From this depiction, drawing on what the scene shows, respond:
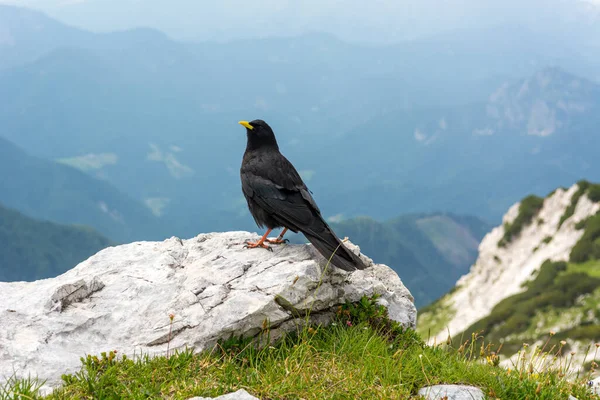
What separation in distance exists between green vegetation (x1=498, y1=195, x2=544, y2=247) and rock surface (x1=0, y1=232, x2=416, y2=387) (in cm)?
9044

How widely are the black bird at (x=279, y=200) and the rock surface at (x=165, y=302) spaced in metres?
0.42

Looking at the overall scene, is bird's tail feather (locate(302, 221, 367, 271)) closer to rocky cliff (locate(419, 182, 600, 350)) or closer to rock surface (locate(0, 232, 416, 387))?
rock surface (locate(0, 232, 416, 387))

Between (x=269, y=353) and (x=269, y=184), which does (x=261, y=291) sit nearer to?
(x=269, y=353)

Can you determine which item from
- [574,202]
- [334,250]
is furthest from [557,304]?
[334,250]

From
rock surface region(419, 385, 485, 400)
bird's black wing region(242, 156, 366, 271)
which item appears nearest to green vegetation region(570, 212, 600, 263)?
bird's black wing region(242, 156, 366, 271)

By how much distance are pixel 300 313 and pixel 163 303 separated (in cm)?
214

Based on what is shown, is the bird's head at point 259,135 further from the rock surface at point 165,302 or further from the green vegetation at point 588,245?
the green vegetation at point 588,245

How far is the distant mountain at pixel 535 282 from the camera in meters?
57.8

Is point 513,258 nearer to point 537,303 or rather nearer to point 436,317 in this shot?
point 436,317

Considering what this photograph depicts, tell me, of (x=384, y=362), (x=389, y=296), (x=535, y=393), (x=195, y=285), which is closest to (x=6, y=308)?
(x=195, y=285)

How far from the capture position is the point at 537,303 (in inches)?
2495

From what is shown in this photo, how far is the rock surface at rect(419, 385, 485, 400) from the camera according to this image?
19.5 feet

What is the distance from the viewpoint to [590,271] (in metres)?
67.1

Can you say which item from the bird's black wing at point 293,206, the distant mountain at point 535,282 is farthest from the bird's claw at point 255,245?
the distant mountain at point 535,282
